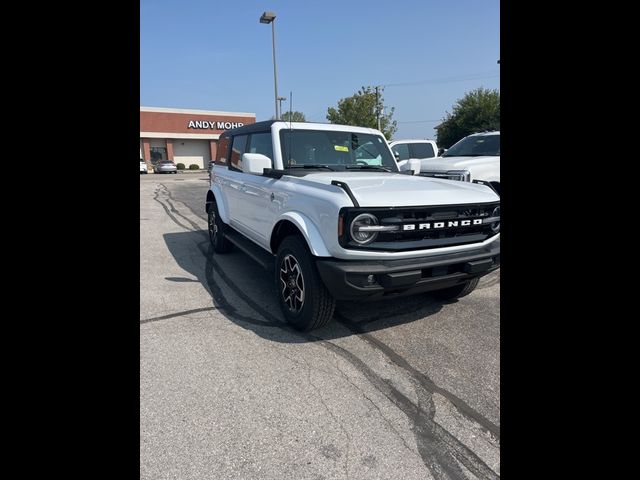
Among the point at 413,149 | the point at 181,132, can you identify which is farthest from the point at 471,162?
the point at 181,132

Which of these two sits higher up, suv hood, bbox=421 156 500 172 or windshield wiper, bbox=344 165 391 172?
suv hood, bbox=421 156 500 172

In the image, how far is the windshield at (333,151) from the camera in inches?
172

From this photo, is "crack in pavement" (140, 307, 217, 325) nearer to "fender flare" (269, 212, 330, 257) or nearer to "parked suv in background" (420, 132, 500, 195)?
"fender flare" (269, 212, 330, 257)

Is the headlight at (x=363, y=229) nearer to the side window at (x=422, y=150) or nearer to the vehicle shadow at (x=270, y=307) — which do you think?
the vehicle shadow at (x=270, y=307)

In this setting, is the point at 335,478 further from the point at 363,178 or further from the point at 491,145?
the point at 491,145

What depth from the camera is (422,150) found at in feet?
36.7

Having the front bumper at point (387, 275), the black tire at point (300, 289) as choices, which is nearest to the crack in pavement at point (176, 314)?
the black tire at point (300, 289)

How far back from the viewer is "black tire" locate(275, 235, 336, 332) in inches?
126

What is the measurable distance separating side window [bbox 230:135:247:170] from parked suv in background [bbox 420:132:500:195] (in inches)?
122

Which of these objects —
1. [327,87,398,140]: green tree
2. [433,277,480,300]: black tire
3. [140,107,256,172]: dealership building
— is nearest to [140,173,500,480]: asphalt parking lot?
[433,277,480,300]: black tire

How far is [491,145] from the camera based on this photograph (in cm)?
802
